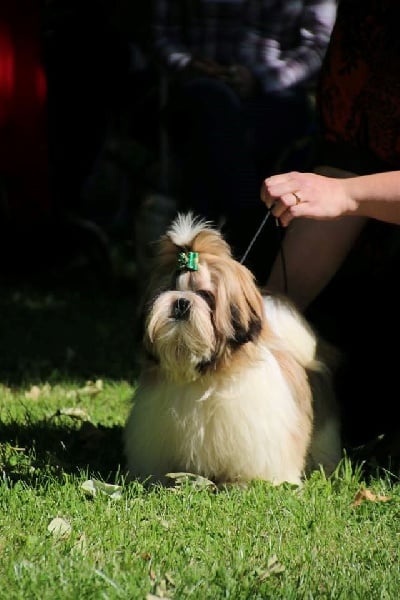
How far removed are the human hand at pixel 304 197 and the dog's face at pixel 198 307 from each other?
0.21 metres

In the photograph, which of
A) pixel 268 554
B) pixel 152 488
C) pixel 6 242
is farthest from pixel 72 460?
pixel 6 242

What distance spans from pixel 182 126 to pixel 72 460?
316 cm

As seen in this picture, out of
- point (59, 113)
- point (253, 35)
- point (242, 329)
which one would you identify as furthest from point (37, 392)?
point (59, 113)

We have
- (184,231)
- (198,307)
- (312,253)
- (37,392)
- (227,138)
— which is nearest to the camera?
(198,307)

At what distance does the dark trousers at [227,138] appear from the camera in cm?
618

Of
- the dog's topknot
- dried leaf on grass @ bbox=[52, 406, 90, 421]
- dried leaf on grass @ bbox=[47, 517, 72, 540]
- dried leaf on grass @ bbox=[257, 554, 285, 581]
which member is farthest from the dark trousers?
dried leaf on grass @ bbox=[257, 554, 285, 581]

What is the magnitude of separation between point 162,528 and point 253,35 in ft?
13.1

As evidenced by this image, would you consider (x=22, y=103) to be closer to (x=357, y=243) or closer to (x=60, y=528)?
(x=357, y=243)

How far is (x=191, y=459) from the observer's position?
352 centimetres

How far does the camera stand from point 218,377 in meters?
3.41

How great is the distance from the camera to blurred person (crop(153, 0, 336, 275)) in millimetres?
6195

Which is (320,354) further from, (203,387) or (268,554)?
(268,554)

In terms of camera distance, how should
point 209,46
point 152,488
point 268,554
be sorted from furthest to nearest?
point 209,46 < point 152,488 < point 268,554

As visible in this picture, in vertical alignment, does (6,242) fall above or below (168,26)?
below
